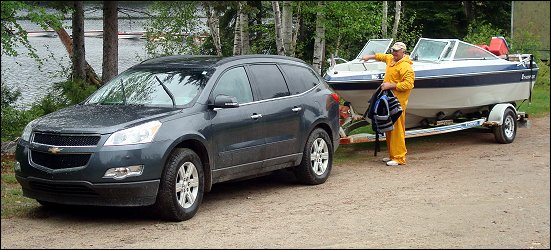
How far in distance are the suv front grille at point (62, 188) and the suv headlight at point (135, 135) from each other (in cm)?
51

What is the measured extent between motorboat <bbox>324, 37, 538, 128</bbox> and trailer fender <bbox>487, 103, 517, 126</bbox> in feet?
0.65

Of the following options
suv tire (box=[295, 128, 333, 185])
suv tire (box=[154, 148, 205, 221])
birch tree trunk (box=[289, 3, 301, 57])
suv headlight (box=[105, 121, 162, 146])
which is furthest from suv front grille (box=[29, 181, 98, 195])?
birch tree trunk (box=[289, 3, 301, 57])

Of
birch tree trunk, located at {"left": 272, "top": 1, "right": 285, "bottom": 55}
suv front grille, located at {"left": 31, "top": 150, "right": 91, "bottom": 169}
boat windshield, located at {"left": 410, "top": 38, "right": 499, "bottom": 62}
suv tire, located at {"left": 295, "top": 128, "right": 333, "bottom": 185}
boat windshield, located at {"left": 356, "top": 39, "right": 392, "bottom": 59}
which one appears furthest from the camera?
birch tree trunk, located at {"left": 272, "top": 1, "right": 285, "bottom": 55}

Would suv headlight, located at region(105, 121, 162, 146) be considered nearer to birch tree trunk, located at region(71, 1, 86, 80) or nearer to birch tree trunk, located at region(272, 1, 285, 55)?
birch tree trunk, located at region(71, 1, 86, 80)

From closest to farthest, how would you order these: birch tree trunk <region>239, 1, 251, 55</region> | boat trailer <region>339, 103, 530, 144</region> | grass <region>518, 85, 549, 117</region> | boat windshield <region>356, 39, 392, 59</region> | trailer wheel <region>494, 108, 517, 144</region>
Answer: grass <region>518, 85, 549, 117</region> < boat trailer <region>339, 103, 530, 144</region> < trailer wheel <region>494, 108, 517, 144</region> < boat windshield <region>356, 39, 392, 59</region> < birch tree trunk <region>239, 1, 251, 55</region>

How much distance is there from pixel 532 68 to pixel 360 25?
14.8 ft

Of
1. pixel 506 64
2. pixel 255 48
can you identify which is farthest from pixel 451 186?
pixel 255 48

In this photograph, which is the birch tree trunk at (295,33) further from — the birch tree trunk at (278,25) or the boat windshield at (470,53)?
the boat windshield at (470,53)

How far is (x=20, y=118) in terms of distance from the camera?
1336 cm

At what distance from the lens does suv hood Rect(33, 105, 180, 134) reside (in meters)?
8.05

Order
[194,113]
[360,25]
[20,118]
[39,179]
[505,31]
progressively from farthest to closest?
[505,31] < [360,25] < [20,118] < [194,113] < [39,179]

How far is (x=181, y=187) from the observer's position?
8.43m

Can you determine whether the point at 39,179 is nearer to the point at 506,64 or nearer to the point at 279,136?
the point at 279,136

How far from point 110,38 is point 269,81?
490cm
